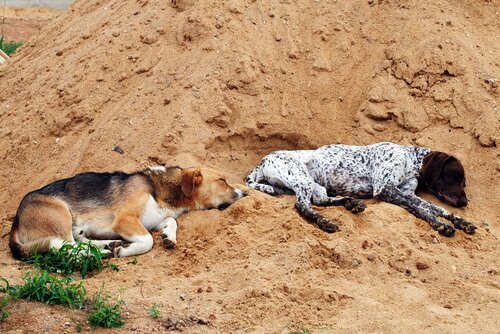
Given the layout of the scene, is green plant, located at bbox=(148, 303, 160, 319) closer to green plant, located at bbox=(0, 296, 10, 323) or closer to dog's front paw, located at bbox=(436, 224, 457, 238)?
green plant, located at bbox=(0, 296, 10, 323)

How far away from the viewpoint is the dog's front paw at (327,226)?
343 inches

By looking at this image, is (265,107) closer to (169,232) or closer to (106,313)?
(169,232)

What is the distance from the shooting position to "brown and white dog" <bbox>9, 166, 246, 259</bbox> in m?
8.34

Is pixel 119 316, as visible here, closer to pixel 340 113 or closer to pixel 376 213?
pixel 376 213

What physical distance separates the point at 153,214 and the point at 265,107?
2333 mm

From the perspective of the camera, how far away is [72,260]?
8.00 meters

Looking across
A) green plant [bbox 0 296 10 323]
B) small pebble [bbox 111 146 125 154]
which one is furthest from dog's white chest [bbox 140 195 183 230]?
green plant [bbox 0 296 10 323]

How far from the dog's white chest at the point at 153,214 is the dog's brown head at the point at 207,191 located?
297 millimetres

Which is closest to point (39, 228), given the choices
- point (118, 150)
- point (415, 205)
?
point (118, 150)

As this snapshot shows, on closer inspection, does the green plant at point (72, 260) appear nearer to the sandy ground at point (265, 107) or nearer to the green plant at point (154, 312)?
the sandy ground at point (265, 107)

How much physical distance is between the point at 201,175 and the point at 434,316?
326 centimetres

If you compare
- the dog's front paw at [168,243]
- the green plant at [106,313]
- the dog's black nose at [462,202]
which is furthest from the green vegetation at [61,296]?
the dog's black nose at [462,202]

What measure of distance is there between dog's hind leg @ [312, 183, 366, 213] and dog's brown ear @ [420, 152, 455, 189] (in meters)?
1.07

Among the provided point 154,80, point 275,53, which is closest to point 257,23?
point 275,53
